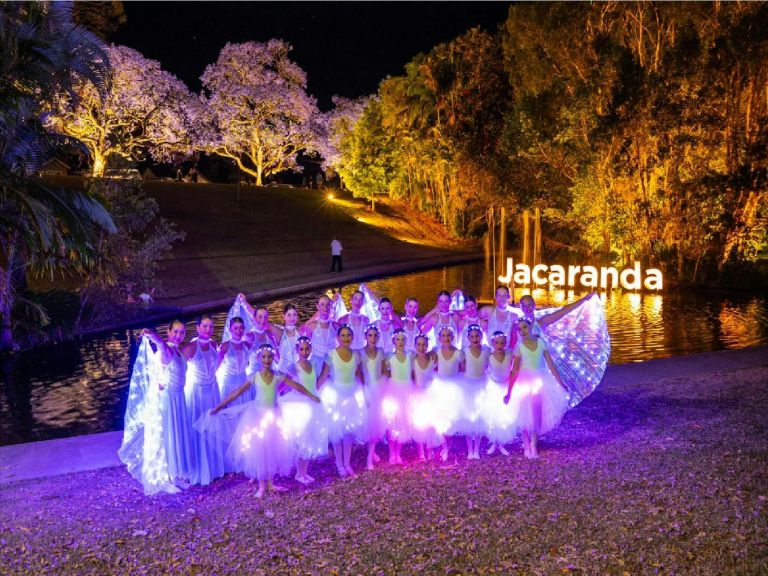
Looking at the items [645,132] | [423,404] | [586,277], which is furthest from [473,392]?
[645,132]

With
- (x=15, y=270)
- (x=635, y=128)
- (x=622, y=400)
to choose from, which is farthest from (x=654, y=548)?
(x=635, y=128)

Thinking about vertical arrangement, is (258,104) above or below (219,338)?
above

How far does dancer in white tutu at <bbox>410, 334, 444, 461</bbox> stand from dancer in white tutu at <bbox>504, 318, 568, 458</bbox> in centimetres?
89

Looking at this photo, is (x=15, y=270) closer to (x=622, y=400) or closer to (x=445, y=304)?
(x=445, y=304)

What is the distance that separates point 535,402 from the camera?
8.41m

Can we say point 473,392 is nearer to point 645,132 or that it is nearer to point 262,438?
point 262,438

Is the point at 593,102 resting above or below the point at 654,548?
above

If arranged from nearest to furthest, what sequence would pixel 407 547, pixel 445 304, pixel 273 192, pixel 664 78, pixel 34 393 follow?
pixel 407 547 → pixel 445 304 → pixel 34 393 → pixel 664 78 → pixel 273 192

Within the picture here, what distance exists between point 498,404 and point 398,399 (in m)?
1.15

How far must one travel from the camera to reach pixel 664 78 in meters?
26.6

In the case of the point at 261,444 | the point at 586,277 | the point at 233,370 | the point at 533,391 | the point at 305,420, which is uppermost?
the point at 233,370

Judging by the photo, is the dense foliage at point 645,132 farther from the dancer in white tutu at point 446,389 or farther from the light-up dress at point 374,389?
the light-up dress at point 374,389

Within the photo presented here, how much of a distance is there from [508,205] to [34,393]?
2239cm

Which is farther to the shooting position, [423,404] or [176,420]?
[423,404]
